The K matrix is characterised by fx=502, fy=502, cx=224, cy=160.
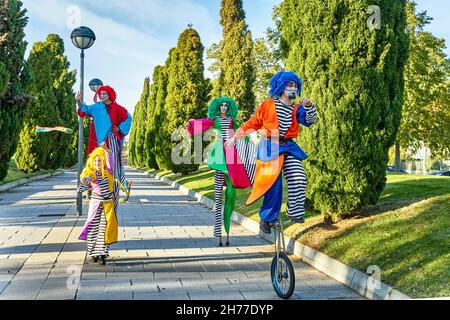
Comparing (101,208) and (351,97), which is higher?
(351,97)

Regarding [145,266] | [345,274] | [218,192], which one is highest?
[218,192]

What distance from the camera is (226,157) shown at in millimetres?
8078

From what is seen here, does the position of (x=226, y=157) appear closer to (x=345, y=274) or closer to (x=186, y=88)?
(x=345, y=274)

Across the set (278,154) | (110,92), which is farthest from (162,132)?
(278,154)

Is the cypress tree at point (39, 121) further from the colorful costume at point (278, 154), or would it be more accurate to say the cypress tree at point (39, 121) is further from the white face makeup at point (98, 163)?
the colorful costume at point (278, 154)

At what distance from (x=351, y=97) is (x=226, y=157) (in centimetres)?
218

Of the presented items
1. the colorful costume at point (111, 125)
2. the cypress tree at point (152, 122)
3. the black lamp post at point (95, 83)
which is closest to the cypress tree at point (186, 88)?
the cypress tree at point (152, 122)

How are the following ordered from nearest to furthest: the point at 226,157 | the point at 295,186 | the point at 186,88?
the point at 295,186 → the point at 226,157 → the point at 186,88

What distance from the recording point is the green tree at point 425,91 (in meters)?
29.2

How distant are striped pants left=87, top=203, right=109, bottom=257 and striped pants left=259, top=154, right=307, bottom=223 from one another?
244 centimetres

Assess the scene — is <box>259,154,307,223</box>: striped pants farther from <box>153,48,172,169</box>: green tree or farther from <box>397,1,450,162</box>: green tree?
<box>397,1,450,162</box>: green tree

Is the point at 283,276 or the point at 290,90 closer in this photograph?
the point at 283,276

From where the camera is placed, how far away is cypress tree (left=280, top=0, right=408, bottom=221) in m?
7.80
